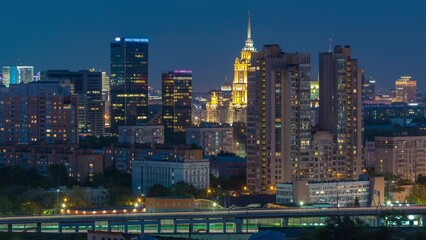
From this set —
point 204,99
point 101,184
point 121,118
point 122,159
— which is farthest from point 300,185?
point 204,99

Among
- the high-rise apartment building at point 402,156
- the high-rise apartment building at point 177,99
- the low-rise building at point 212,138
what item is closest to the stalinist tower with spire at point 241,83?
the high-rise apartment building at point 177,99

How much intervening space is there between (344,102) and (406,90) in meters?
90.4

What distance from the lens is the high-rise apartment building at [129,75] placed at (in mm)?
112500

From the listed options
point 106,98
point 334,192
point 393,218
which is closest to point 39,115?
point 334,192

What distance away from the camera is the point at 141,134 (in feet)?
293

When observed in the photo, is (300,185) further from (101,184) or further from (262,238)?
(262,238)

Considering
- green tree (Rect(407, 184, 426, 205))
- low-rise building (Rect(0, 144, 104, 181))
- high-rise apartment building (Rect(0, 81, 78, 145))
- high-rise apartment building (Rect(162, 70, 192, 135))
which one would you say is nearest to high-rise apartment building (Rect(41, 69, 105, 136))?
high-rise apartment building (Rect(162, 70, 192, 135))

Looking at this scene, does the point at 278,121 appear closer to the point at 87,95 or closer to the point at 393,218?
the point at 393,218

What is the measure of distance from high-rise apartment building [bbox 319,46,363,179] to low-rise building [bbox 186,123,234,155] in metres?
18.7

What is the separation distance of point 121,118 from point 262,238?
76.3m

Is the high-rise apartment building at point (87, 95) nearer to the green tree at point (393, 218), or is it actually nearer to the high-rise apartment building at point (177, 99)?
the high-rise apartment building at point (177, 99)

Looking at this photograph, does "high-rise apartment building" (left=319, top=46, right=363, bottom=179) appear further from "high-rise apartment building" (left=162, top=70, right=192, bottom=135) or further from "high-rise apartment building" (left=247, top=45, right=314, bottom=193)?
"high-rise apartment building" (left=162, top=70, right=192, bottom=135)

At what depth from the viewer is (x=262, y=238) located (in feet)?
113

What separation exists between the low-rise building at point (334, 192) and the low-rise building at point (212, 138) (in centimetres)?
2501
